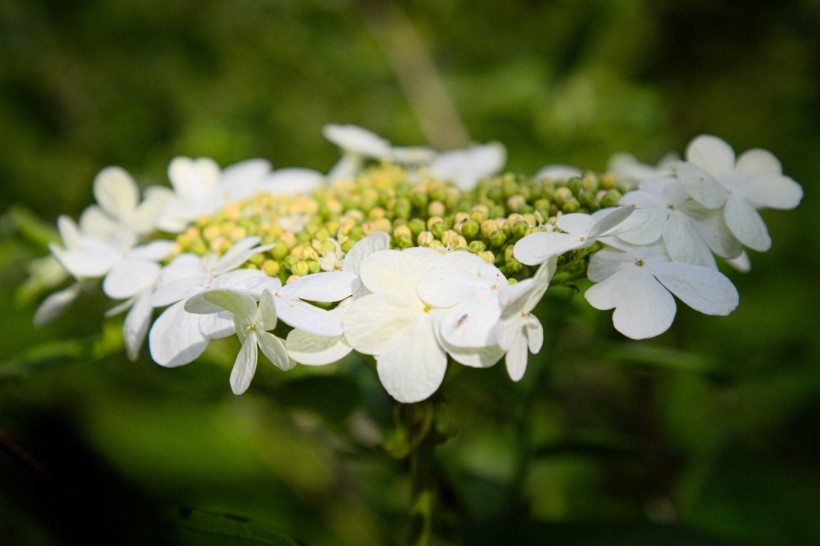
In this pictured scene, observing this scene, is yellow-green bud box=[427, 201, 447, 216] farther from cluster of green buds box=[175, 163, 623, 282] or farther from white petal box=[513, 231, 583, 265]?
white petal box=[513, 231, 583, 265]

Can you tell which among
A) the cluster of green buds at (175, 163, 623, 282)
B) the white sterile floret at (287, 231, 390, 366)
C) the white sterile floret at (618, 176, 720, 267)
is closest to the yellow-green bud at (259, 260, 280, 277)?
the cluster of green buds at (175, 163, 623, 282)

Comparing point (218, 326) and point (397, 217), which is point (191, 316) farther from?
point (397, 217)

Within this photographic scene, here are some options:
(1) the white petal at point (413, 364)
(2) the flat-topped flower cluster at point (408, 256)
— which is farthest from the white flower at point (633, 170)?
(1) the white petal at point (413, 364)

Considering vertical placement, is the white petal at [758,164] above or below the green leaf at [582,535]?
above

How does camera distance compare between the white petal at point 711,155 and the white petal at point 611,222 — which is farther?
the white petal at point 711,155

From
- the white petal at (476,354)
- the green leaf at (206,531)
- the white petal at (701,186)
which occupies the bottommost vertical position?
the green leaf at (206,531)

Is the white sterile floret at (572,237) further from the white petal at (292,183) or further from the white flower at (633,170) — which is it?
the white petal at (292,183)

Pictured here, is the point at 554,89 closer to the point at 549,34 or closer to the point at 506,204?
the point at 549,34
